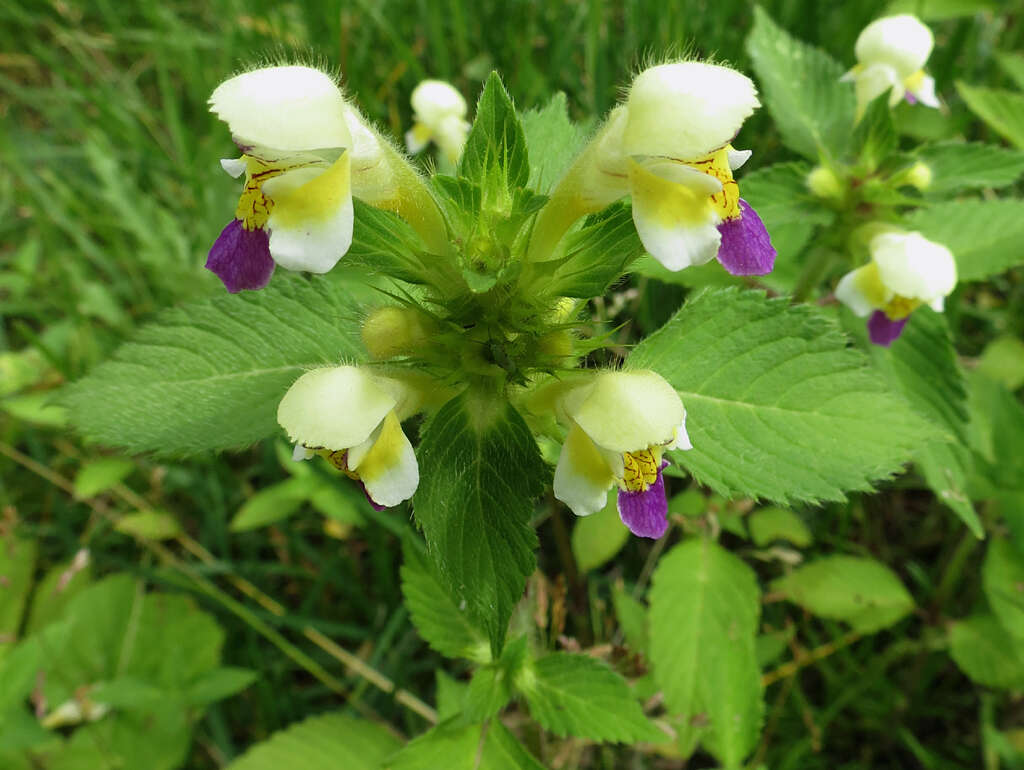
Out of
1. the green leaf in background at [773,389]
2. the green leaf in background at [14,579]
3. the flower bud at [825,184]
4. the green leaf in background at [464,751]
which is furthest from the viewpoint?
the green leaf in background at [14,579]

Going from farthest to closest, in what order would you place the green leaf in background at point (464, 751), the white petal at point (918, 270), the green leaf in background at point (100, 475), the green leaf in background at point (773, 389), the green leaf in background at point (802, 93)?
the green leaf in background at point (100, 475)
the green leaf in background at point (802, 93)
the white petal at point (918, 270)
the green leaf in background at point (464, 751)
the green leaf in background at point (773, 389)

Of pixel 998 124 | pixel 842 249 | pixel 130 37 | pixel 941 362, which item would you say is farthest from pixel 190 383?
pixel 130 37

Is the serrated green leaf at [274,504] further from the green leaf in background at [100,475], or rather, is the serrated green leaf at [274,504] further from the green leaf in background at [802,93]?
the green leaf in background at [802,93]

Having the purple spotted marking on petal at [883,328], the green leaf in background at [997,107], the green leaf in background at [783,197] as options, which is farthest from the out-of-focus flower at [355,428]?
the green leaf in background at [997,107]

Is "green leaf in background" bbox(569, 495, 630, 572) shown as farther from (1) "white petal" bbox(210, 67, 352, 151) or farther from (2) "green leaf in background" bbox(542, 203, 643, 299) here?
(1) "white petal" bbox(210, 67, 352, 151)

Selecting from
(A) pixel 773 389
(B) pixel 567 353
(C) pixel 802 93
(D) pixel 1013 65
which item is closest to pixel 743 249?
(B) pixel 567 353

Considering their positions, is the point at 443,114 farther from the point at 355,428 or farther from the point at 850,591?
the point at 850,591

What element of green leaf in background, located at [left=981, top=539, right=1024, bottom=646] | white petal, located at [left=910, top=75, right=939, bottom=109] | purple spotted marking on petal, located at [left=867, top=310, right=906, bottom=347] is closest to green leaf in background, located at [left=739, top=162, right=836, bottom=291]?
purple spotted marking on petal, located at [left=867, top=310, right=906, bottom=347]
